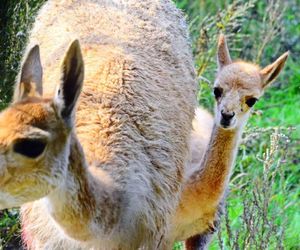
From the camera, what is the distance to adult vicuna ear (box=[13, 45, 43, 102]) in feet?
13.4

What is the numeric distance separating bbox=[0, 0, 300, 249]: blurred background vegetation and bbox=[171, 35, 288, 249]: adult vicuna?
16 cm

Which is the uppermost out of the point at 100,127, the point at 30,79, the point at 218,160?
the point at 30,79

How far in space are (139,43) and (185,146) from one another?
0.60 metres

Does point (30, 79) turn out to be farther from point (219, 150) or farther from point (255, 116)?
point (255, 116)

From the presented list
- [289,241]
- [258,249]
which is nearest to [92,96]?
[258,249]

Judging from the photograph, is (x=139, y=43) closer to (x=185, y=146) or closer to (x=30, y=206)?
(x=185, y=146)

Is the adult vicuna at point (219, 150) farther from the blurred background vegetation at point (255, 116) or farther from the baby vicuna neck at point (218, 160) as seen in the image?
the blurred background vegetation at point (255, 116)

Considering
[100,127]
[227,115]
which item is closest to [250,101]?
[227,115]

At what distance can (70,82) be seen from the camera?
393 centimetres

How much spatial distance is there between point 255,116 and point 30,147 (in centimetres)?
466

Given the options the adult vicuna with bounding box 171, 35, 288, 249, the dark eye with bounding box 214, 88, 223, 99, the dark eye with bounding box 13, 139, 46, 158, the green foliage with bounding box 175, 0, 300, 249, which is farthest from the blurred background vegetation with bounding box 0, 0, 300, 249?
the dark eye with bounding box 13, 139, 46, 158

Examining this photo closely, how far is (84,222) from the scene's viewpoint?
4203 millimetres

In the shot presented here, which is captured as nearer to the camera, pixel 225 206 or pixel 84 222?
pixel 84 222

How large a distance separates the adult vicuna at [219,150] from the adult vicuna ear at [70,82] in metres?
1.70
